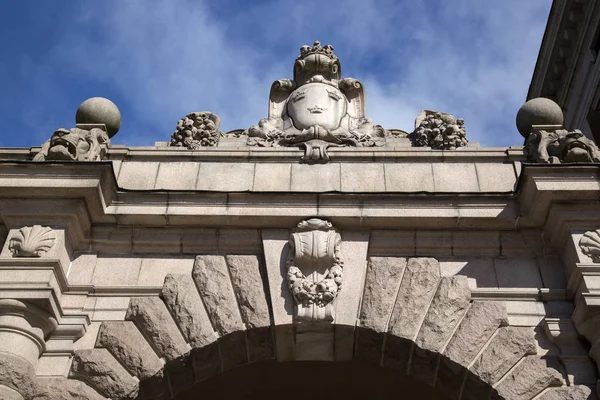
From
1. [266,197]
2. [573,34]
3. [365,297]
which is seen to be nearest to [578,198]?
[365,297]

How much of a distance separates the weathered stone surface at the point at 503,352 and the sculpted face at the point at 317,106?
3.66 metres

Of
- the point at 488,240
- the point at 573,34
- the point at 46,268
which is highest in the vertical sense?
the point at 573,34

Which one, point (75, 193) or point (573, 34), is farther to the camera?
point (573, 34)

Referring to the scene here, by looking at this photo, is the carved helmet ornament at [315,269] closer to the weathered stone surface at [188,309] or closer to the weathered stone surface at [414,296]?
the weathered stone surface at [414,296]

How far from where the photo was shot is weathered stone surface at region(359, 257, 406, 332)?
286 inches

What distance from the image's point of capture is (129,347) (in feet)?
23.1

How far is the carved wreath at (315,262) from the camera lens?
7.29 metres

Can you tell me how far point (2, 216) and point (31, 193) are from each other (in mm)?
371

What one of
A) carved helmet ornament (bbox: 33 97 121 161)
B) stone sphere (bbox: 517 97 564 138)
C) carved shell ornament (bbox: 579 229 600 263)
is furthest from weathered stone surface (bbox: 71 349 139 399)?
stone sphere (bbox: 517 97 564 138)

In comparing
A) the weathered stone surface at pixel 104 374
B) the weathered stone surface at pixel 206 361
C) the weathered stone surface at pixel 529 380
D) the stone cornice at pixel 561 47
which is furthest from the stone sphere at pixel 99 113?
the stone cornice at pixel 561 47

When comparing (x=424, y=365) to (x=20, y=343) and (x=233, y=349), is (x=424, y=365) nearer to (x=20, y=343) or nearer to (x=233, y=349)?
(x=233, y=349)

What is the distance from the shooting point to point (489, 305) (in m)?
7.30

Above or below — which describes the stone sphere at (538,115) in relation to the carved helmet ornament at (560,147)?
above

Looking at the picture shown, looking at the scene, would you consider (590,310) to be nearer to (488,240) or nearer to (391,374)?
(488,240)
